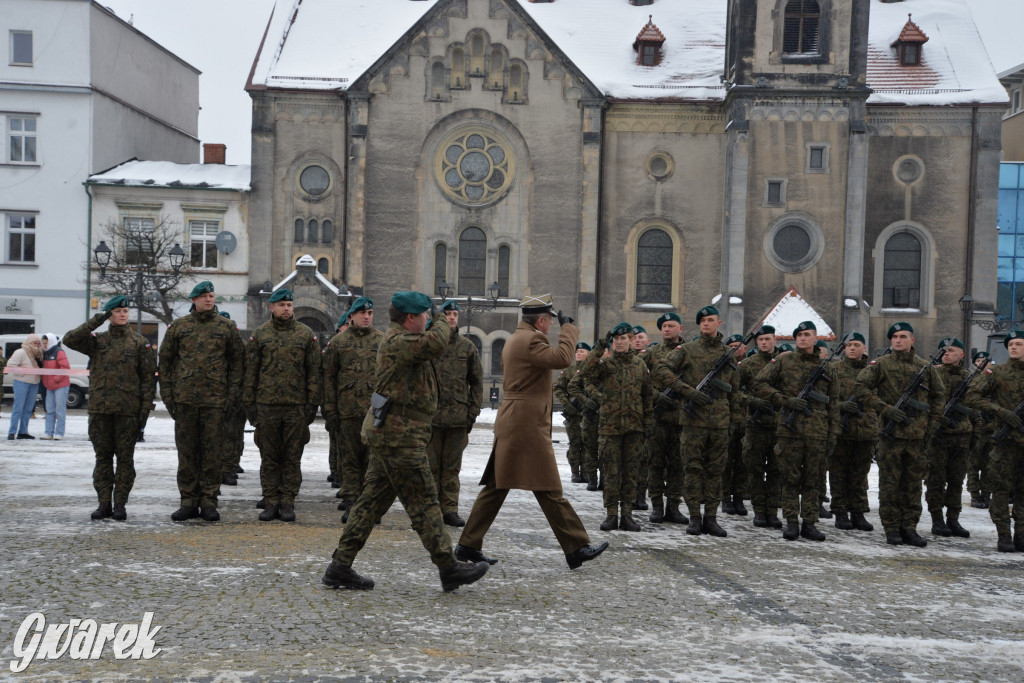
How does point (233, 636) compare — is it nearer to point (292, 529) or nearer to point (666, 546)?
point (292, 529)

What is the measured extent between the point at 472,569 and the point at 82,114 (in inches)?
1397

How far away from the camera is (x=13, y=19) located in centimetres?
3806

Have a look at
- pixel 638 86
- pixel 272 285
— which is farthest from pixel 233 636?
pixel 638 86

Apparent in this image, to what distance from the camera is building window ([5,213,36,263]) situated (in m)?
37.2

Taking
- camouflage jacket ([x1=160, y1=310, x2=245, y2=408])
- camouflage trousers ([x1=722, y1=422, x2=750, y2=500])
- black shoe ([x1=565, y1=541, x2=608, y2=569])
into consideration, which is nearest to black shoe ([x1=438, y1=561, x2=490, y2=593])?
black shoe ([x1=565, y1=541, x2=608, y2=569])

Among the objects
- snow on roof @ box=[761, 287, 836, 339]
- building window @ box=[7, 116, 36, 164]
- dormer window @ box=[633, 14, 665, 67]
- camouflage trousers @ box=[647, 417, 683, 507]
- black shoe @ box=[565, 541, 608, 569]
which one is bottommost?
black shoe @ box=[565, 541, 608, 569]

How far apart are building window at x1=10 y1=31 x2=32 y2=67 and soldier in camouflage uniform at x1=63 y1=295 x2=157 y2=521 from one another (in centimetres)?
3223

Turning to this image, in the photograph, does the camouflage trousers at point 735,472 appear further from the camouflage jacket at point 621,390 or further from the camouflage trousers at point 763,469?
the camouflage jacket at point 621,390

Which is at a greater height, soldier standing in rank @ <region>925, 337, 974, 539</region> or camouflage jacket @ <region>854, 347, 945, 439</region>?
camouflage jacket @ <region>854, 347, 945, 439</region>

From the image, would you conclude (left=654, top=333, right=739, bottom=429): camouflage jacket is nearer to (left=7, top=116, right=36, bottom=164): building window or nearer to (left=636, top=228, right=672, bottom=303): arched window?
(left=636, top=228, right=672, bottom=303): arched window

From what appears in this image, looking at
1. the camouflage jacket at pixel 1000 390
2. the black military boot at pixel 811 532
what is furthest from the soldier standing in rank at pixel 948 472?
the black military boot at pixel 811 532

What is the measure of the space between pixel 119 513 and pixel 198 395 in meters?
1.34

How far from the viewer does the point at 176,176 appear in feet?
122

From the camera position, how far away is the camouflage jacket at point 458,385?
33.5 feet
